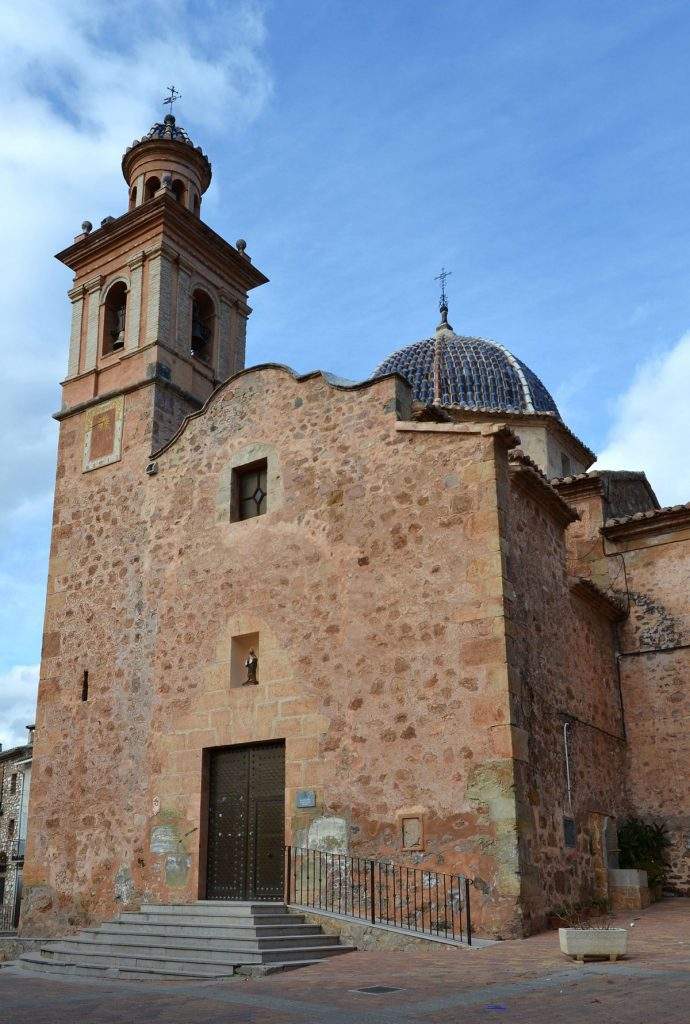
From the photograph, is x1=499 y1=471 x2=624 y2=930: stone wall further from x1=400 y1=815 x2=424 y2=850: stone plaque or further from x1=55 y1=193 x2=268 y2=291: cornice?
x1=55 y1=193 x2=268 y2=291: cornice

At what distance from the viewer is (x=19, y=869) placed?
33.6 metres

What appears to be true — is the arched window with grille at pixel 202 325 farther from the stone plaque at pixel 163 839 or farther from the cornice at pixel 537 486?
the stone plaque at pixel 163 839

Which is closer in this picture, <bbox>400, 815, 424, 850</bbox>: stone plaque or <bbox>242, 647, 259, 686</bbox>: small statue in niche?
<bbox>400, 815, 424, 850</bbox>: stone plaque

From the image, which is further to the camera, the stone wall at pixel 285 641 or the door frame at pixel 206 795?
the door frame at pixel 206 795

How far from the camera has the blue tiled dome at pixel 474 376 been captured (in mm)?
24000

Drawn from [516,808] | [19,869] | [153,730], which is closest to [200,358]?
[153,730]

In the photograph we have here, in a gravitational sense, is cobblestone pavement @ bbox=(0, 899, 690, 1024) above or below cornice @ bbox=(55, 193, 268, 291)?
below

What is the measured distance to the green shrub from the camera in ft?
48.5

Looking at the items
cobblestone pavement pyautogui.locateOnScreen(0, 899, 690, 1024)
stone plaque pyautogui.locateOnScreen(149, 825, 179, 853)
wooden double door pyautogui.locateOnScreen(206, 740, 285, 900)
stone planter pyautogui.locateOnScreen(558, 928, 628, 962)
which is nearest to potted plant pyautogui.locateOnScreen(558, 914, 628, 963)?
stone planter pyautogui.locateOnScreen(558, 928, 628, 962)

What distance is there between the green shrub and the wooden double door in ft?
17.4

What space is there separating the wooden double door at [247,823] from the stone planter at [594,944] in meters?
5.28

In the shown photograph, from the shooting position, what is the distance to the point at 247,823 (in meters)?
14.0

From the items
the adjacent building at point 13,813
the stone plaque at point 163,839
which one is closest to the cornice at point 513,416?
the stone plaque at point 163,839

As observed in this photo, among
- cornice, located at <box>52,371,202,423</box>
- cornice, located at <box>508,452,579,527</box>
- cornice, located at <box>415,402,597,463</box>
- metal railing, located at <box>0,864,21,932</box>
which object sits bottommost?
metal railing, located at <box>0,864,21,932</box>
